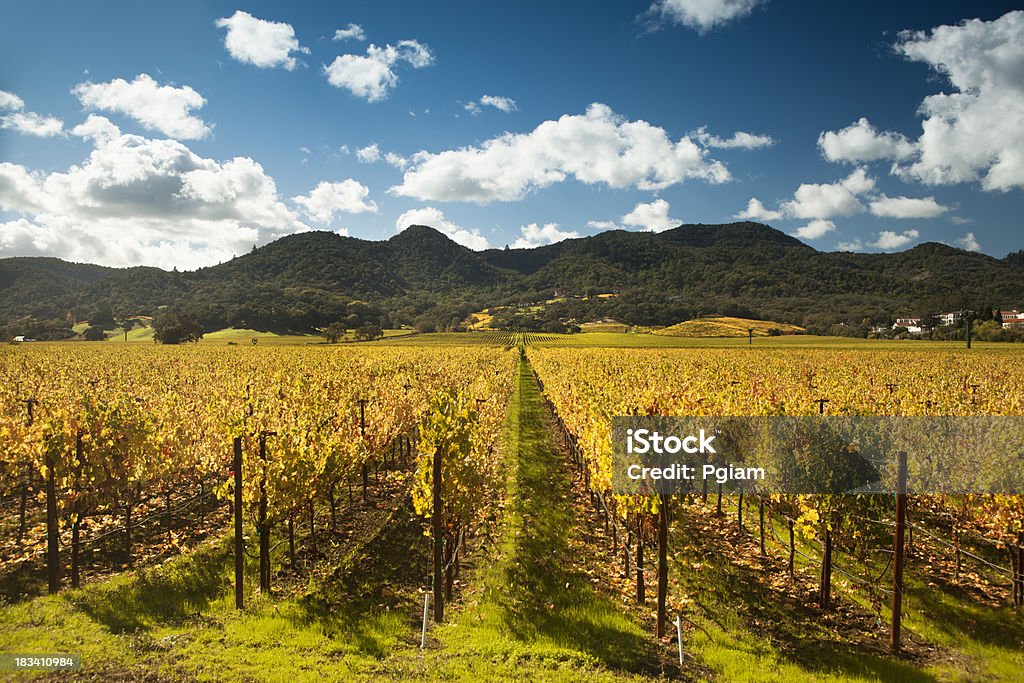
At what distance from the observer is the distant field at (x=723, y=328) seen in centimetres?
10544

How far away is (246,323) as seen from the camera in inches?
4279

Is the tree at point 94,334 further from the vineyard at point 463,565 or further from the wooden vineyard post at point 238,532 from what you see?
the wooden vineyard post at point 238,532

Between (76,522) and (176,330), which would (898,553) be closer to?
(76,522)

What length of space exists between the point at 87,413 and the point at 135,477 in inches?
71.5

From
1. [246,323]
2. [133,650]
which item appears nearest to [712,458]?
[133,650]

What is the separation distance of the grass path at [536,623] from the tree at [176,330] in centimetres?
9373

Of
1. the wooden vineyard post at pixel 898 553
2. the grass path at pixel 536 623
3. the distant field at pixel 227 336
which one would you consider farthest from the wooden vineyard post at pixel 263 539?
the distant field at pixel 227 336

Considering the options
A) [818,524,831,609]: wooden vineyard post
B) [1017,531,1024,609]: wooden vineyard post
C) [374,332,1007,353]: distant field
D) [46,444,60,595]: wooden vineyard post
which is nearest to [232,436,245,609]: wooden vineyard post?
[46,444,60,595]: wooden vineyard post

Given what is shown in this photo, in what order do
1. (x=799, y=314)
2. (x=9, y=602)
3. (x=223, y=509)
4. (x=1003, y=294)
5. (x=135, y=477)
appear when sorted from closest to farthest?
(x=9, y=602)
(x=135, y=477)
(x=223, y=509)
(x=1003, y=294)
(x=799, y=314)

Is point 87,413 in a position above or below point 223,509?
above

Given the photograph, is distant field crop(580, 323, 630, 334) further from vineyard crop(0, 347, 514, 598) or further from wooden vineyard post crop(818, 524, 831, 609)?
wooden vineyard post crop(818, 524, 831, 609)

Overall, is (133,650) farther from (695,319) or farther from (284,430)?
(695,319)

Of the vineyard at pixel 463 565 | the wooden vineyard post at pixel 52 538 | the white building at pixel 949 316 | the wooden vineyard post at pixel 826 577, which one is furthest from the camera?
the white building at pixel 949 316

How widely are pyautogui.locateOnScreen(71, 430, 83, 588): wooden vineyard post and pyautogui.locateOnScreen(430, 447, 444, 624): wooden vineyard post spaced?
7049 millimetres
